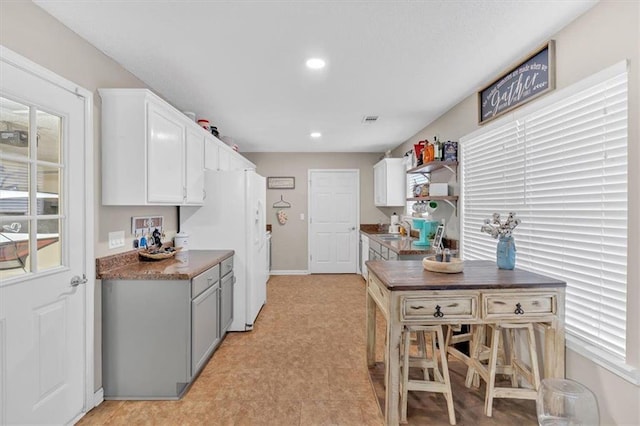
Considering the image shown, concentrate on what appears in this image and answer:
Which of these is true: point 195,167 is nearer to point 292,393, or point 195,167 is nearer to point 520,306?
point 292,393

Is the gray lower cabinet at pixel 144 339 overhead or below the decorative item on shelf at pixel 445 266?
below

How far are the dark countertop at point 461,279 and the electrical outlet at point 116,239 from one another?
1.92 meters

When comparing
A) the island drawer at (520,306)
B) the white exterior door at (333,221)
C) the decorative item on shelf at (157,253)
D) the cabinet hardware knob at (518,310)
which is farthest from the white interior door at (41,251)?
the white exterior door at (333,221)

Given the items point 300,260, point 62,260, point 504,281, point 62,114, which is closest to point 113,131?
point 62,114

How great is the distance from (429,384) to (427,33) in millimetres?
2170

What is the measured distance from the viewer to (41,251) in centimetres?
167

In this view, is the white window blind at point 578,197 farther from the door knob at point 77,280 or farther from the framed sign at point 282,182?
the framed sign at point 282,182

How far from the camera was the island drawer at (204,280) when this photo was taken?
2207 millimetres

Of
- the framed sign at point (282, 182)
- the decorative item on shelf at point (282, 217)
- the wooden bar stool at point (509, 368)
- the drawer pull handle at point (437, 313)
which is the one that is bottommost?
the wooden bar stool at point (509, 368)

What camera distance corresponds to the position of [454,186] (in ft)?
10.7

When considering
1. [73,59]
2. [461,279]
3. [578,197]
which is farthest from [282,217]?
[578,197]

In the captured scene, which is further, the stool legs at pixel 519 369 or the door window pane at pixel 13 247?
the stool legs at pixel 519 369

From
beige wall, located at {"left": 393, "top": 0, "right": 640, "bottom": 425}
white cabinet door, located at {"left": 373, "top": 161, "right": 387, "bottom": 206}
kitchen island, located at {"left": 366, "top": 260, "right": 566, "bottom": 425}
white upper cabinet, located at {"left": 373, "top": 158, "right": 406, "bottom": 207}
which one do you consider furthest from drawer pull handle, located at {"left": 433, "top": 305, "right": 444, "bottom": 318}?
white cabinet door, located at {"left": 373, "top": 161, "right": 387, "bottom": 206}

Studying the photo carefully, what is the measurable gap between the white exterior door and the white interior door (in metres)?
4.18
